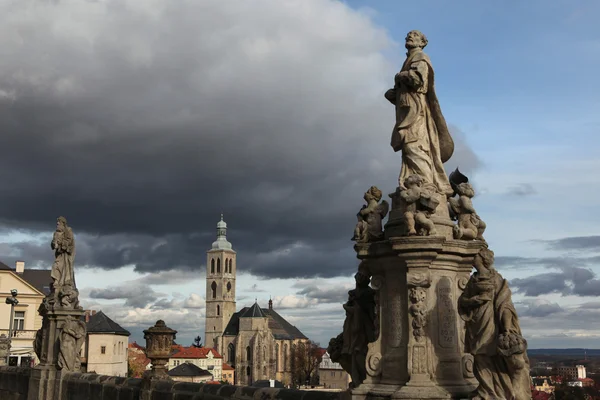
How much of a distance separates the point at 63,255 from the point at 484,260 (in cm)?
1075

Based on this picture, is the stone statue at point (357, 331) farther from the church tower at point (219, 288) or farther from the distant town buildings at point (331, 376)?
the church tower at point (219, 288)

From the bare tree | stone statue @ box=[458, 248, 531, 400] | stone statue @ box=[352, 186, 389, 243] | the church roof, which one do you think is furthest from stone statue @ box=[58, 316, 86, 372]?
the church roof

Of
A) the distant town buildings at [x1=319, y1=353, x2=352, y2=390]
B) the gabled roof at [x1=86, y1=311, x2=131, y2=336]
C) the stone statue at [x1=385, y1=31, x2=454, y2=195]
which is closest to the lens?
the stone statue at [x1=385, y1=31, x2=454, y2=195]

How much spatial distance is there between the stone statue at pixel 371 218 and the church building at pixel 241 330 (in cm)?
11667

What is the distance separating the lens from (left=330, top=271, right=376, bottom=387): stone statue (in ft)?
21.8

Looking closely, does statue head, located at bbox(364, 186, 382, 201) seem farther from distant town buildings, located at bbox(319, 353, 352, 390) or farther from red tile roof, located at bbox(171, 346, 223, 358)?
red tile roof, located at bbox(171, 346, 223, 358)

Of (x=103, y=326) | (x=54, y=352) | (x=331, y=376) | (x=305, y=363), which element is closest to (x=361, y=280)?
(x=54, y=352)

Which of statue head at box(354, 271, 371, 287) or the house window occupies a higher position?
the house window

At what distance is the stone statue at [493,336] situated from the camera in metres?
5.34

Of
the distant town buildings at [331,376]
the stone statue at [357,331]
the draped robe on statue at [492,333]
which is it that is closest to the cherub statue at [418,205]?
the draped robe on statue at [492,333]

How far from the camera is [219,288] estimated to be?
152 metres

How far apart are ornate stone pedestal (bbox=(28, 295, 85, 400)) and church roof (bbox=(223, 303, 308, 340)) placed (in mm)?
123698

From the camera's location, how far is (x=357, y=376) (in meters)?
6.59

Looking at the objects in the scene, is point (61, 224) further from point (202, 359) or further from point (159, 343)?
point (202, 359)
